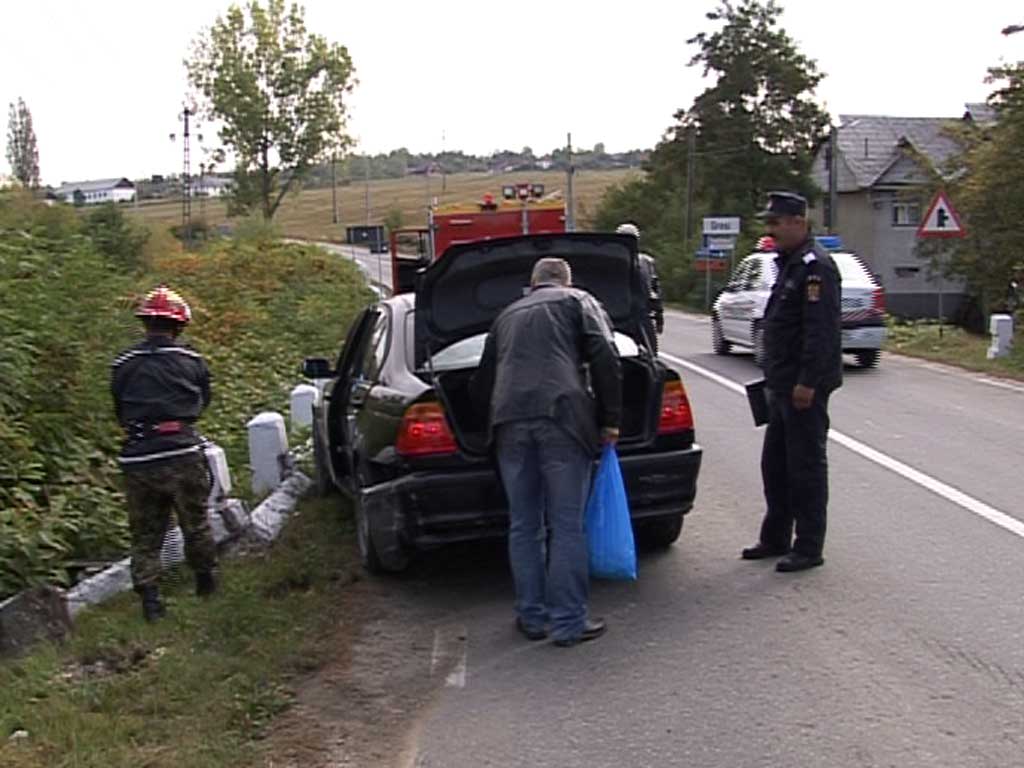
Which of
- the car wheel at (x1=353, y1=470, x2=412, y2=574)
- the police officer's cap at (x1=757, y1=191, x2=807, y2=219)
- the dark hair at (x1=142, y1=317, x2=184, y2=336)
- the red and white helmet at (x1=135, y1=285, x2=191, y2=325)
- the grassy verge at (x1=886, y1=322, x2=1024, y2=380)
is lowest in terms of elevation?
the grassy verge at (x1=886, y1=322, x2=1024, y2=380)

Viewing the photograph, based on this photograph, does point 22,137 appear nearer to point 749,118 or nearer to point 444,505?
point 749,118

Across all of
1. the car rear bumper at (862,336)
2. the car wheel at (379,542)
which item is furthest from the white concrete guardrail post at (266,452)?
the car rear bumper at (862,336)

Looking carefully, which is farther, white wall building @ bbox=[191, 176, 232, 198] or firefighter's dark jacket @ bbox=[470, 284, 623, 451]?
white wall building @ bbox=[191, 176, 232, 198]

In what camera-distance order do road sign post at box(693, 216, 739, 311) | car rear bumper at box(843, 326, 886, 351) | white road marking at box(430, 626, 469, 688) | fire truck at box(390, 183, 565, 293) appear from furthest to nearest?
road sign post at box(693, 216, 739, 311), fire truck at box(390, 183, 565, 293), car rear bumper at box(843, 326, 886, 351), white road marking at box(430, 626, 469, 688)

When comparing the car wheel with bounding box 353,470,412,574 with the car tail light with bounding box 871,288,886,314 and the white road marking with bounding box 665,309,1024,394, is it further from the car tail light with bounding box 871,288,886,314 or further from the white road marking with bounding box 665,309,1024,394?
the car tail light with bounding box 871,288,886,314

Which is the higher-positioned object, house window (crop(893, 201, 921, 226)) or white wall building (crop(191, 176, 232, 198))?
white wall building (crop(191, 176, 232, 198))

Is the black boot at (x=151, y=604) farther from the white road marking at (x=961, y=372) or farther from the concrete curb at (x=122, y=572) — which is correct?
the white road marking at (x=961, y=372)

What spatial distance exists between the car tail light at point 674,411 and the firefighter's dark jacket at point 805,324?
53 centimetres

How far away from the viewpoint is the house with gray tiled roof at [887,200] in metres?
56.7

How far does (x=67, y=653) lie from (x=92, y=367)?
16.1ft

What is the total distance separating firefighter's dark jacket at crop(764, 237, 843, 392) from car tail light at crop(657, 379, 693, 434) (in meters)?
0.53

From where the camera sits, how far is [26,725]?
5.35 meters

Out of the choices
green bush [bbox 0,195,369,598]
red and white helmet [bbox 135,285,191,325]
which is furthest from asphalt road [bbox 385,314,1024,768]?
green bush [bbox 0,195,369,598]

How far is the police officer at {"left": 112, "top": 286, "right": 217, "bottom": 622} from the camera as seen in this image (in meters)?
7.07
